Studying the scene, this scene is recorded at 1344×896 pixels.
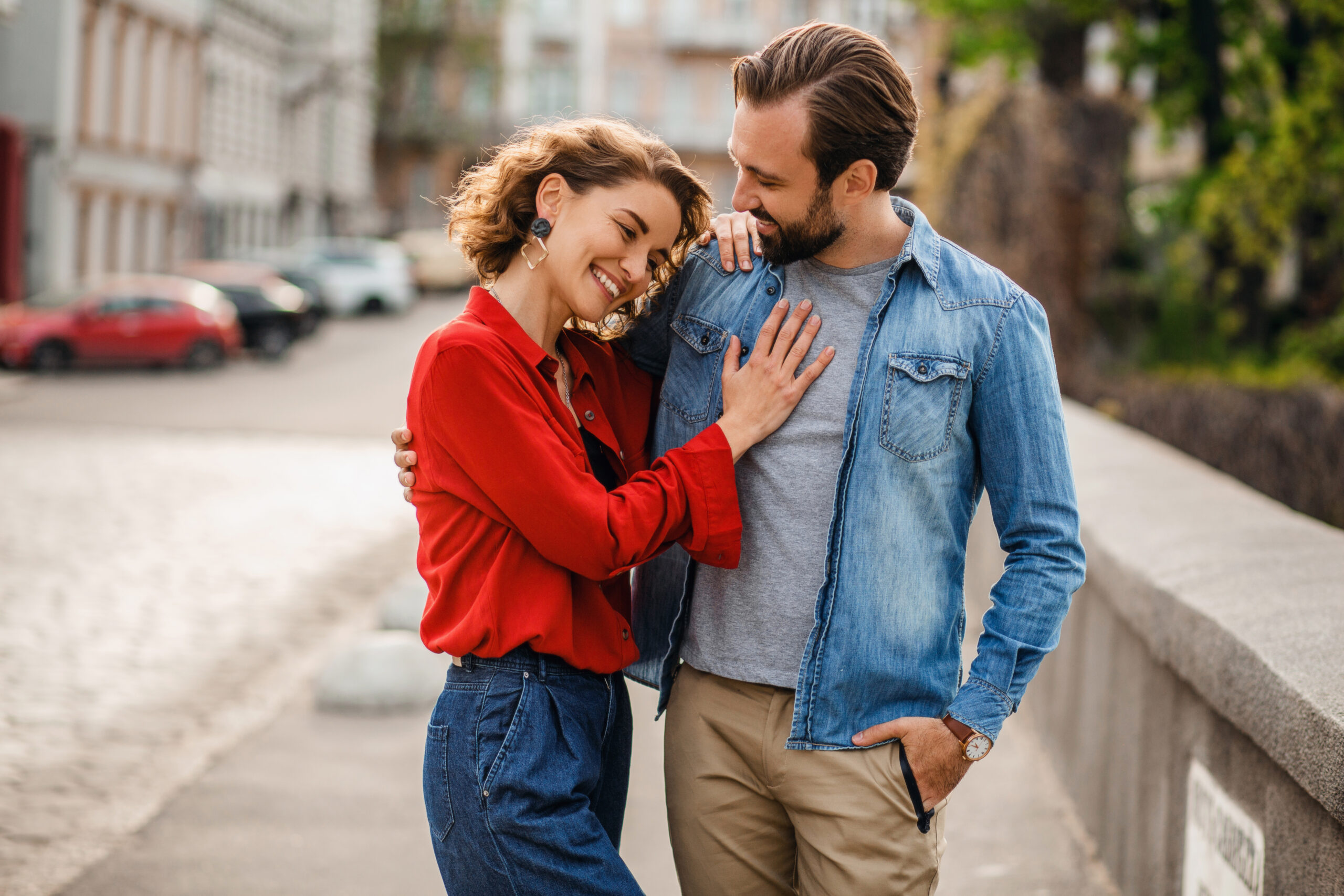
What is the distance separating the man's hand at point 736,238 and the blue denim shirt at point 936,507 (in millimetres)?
305

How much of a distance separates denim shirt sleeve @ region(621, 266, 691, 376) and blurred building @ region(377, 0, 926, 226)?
181 feet

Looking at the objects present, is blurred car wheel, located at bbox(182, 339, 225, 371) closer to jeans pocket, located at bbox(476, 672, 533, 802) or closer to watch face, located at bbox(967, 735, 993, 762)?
jeans pocket, located at bbox(476, 672, 533, 802)

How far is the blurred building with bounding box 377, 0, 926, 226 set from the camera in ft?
188

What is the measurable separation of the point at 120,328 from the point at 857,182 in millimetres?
22571

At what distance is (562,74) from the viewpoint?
209ft

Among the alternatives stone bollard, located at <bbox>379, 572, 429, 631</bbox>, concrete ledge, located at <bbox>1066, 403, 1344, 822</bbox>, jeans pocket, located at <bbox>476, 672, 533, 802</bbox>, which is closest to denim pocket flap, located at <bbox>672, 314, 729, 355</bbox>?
jeans pocket, located at <bbox>476, 672, 533, 802</bbox>

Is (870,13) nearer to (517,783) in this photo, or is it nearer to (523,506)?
(523,506)

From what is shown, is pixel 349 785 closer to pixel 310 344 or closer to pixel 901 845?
pixel 901 845

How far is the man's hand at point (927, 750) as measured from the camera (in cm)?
241

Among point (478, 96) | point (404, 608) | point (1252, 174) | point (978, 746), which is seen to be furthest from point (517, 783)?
point (478, 96)

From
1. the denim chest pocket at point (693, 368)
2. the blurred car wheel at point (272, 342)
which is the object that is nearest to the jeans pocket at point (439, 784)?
the denim chest pocket at point (693, 368)

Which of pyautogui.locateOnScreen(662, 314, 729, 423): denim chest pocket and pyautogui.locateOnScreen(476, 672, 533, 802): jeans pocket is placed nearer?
pyautogui.locateOnScreen(476, 672, 533, 802): jeans pocket

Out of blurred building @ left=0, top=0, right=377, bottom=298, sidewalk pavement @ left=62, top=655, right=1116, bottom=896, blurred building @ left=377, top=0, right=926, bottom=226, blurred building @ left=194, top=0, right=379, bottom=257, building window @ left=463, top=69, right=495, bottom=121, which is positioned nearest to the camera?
sidewalk pavement @ left=62, top=655, right=1116, bottom=896

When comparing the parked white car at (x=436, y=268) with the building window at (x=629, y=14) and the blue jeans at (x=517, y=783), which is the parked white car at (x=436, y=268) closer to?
the building window at (x=629, y=14)
